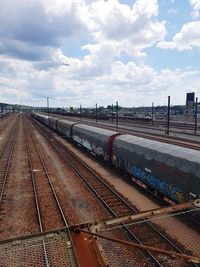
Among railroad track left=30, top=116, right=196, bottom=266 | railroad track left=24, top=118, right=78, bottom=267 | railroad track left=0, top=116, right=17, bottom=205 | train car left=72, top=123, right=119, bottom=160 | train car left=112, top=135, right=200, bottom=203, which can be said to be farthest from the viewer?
train car left=72, top=123, right=119, bottom=160

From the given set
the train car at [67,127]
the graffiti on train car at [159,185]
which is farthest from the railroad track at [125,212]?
the train car at [67,127]

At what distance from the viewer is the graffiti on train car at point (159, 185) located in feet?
49.2

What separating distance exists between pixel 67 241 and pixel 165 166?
12.5m

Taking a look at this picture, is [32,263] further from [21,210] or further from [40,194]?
[40,194]

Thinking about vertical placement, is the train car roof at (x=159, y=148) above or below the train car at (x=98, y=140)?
above

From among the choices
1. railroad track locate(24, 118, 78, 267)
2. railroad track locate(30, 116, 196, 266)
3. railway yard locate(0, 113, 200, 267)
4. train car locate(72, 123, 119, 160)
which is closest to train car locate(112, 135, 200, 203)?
railway yard locate(0, 113, 200, 267)

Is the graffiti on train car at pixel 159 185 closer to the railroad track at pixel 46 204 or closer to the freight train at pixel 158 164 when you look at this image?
the freight train at pixel 158 164

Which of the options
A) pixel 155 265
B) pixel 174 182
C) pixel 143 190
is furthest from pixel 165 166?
pixel 155 265

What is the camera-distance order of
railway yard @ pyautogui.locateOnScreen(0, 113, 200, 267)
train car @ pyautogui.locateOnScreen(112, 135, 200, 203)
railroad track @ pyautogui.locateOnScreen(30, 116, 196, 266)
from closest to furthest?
railway yard @ pyautogui.locateOnScreen(0, 113, 200, 267) → railroad track @ pyautogui.locateOnScreen(30, 116, 196, 266) → train car @ pyautogui.locateOnScreen(112, 135, 200, 203)

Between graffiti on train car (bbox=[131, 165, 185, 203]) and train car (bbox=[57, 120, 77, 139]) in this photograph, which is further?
train car (bbox=[57, 120, 77, 139])

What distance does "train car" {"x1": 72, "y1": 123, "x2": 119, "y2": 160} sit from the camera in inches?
1080

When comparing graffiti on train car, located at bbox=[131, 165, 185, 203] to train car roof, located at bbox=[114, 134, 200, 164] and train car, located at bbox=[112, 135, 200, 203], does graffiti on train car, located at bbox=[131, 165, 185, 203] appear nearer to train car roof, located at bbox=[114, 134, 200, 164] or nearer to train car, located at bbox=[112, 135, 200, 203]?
train car, located at bbox=[112, 135, 200, 203]

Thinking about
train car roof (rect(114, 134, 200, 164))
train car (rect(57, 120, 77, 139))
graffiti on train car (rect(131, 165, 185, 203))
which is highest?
train car roof (rect(114, 134, 200, 164))

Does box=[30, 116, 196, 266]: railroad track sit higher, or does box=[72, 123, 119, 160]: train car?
box=[72, 123, 119, 160]: train car
